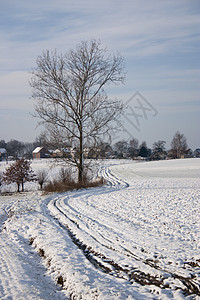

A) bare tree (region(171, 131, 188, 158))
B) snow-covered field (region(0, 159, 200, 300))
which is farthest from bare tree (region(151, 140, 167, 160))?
snow-covered field (region(0, 159, 200, 300))

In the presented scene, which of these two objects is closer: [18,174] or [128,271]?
[128,271]

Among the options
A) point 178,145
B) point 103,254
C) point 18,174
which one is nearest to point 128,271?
point 103,254

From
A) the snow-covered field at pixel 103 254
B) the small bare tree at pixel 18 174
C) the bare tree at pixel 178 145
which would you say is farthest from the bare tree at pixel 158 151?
the snow-covered field at pixel 103 254

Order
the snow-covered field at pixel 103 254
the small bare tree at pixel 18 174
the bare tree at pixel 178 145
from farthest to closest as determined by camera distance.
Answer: the bare tree at pixel 178 145 → the small bare tree at pixel 18 174 → the snow-covered field at pixel 103 254

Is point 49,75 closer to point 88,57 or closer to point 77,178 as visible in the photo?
point 88,57

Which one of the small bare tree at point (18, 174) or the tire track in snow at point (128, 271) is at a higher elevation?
the small bare tree at point (18, 174)

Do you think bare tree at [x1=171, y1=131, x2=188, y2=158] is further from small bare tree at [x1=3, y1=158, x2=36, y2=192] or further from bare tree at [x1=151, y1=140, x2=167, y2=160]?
small bare tree at [x1=3, y1=158, x2=36, y2=192]

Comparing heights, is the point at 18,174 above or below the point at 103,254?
above

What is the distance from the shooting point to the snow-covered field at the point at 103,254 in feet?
19.7

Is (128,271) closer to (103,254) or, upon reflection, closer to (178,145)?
(103,254)

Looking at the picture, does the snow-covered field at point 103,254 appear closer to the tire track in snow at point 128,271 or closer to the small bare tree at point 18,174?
the tire track in snow at point 128,271

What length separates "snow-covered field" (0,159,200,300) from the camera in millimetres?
6012

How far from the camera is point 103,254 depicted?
8.02 meters

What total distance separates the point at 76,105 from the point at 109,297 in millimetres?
19699
